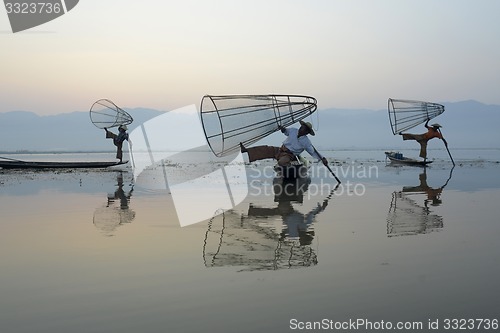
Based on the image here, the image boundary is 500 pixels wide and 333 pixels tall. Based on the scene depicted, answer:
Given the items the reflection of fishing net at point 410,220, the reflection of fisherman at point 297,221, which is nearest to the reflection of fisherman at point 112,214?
the reflection of fisherman at point 297,221

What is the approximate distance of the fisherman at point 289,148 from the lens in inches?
680

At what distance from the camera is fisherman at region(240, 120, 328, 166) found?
17281 mm

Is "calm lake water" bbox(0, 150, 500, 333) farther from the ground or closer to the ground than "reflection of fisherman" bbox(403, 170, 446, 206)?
farther from the ground

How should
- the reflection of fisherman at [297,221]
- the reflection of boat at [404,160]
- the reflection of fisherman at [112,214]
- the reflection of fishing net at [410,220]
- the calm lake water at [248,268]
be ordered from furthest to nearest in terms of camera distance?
the reflection of boat at [404,160], the reflection of fisherman at [112,214], the reflection of fishing net at [410,220], the reflection of fisherman at [297,221], the calm lake water at [248,268]

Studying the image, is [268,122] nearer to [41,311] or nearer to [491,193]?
[491,193]

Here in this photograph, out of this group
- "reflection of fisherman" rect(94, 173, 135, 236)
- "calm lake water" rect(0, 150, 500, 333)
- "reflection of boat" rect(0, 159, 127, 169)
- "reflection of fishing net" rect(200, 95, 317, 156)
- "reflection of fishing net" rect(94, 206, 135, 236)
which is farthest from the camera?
"reflection of boat" rect(0, 159, 127, 169)

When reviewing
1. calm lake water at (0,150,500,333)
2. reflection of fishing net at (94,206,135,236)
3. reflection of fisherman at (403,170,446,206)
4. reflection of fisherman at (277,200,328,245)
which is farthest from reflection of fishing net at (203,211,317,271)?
reflection of fisherman at (403,170,446,206)

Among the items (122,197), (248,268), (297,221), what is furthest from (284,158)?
(248,268)

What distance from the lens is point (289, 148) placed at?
1777cm

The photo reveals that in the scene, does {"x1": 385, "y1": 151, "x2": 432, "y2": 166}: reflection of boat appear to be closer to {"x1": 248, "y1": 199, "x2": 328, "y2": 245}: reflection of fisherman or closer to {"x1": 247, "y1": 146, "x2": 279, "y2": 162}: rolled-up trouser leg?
{"x1": 247, "y1": 146, "x2": 279, "y2": 162}: rolled-up trouser leg

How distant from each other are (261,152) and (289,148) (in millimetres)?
1082

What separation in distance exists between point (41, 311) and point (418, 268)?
398cm

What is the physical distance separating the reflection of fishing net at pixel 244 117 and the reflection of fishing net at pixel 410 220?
20.9 ft

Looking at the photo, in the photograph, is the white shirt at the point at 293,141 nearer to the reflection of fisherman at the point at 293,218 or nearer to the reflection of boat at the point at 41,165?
the reflection of fisherman at the point at 293,218
